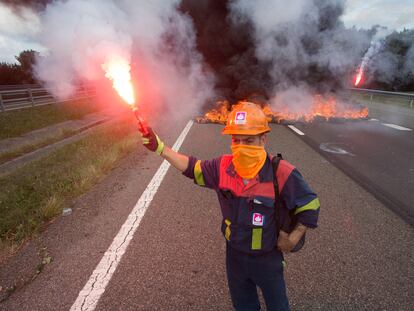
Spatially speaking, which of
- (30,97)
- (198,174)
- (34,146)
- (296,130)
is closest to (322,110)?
(296,130)

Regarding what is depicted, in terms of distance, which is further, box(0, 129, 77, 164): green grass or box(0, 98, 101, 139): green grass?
box(0, 98, 101, 139): green grass

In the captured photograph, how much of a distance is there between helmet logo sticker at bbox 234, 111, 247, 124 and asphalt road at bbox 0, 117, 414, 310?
1.67 metres

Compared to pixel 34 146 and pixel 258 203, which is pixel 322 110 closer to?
pixel 34 146

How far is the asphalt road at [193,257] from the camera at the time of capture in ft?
8.48

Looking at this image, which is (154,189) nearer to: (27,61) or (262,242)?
(262,242)

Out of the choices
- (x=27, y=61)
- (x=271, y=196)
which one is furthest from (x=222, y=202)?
(x=27, y=61)

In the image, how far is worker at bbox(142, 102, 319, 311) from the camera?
1.83 metres

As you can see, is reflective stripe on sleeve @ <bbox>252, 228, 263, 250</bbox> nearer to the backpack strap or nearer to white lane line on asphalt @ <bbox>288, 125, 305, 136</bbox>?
the backpack strap

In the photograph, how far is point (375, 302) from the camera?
2.56 m

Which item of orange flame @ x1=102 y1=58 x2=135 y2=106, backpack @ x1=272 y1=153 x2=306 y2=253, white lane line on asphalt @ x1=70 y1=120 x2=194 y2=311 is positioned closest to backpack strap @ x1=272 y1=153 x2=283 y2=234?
backpack @ x1=272 y1=153 x2=306 y2=253

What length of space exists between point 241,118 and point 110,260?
2.25 m

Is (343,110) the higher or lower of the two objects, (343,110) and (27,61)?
the lower

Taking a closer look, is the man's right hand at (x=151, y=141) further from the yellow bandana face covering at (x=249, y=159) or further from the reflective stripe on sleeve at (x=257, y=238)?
the reflective stripe on sleeve at (x=257, y=238)

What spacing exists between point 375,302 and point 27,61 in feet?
116
